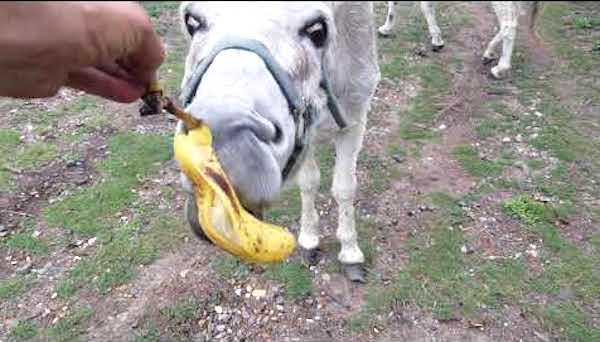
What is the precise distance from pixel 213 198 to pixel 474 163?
3.93m

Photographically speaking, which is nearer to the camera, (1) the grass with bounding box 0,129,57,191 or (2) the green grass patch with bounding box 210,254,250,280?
(2) the green grass patch with bounding box 210,254,250,280

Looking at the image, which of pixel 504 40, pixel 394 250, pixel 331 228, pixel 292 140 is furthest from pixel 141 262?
pixel 504 40

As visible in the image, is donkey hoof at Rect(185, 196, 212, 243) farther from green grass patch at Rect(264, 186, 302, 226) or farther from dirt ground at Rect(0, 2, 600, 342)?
green grass patch at Rect(264, 186, 302, 226)

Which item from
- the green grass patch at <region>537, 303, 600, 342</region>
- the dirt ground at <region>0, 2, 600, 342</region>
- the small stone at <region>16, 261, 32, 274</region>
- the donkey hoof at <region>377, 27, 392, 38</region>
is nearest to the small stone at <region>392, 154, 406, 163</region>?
the dirt ground at <region>0, 2, 600, 342</region>

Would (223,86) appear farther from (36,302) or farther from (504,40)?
(504,40)

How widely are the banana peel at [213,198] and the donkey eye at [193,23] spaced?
46 cm

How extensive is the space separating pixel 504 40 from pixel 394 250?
356 centimetres

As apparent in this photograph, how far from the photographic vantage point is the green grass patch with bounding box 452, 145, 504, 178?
4.95m

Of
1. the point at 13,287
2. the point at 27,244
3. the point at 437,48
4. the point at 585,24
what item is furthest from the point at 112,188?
the point at 585,24

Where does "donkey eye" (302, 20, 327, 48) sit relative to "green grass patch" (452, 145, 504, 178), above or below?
above

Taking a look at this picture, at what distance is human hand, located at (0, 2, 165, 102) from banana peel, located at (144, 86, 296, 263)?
9.5 inches

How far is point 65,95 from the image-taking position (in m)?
6.14

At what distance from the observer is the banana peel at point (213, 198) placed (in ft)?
5.32

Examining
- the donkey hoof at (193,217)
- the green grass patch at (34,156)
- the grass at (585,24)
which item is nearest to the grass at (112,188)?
the green grass patch at (34,156)
